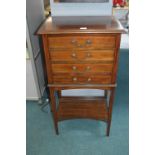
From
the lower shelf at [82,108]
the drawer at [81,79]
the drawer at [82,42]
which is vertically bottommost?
the lower shelf at [82,108]

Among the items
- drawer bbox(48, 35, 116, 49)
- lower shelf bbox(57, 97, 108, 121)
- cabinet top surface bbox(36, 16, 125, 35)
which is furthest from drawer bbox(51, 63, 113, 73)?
lower shelf bbox(57, 97, 108, 121)

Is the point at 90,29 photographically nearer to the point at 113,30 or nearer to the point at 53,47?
the point at 113,30

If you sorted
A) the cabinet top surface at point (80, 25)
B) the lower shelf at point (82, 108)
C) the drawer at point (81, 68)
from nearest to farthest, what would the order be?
1. the cabinet top surface at point (80, 25)
2. the drawer at point (81, 68)
3. the lower shelf at point (82, 108)

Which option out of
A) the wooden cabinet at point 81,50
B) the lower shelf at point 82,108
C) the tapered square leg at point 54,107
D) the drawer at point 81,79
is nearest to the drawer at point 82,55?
the wooden cabinet at point 81,50

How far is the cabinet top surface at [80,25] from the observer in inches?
46.7

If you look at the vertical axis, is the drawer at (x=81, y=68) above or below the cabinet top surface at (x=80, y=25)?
below

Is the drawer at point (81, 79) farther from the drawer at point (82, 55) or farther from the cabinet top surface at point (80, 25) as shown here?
the cabinet top surface at point (80, 25)

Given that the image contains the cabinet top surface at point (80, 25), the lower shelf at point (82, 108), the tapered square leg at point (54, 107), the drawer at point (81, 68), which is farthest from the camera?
the lower shelf at point (82, 108)

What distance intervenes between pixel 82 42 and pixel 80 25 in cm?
13

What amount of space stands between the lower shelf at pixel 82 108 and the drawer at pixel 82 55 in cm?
62

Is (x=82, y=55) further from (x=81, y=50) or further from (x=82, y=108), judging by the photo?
(x=82, y=108)

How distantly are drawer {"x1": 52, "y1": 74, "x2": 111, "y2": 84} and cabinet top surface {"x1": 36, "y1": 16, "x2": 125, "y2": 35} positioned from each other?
334 millimetres
